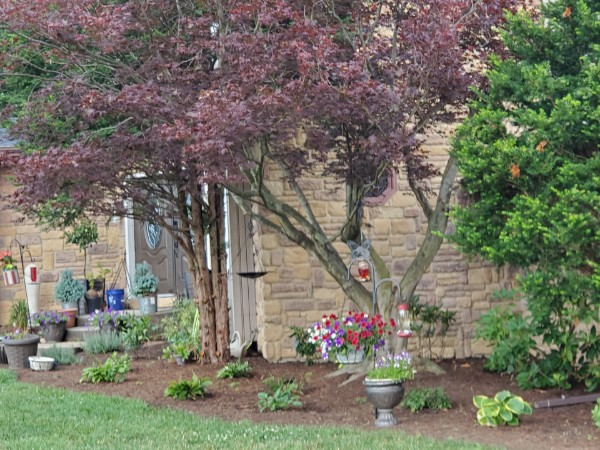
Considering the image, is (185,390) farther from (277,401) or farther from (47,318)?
(47,318)

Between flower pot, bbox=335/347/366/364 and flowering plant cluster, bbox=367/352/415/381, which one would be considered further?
flower pot, bbox=335/347/366/364

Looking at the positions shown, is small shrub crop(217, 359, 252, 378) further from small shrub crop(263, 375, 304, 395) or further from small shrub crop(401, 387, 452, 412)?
small shrub crop(401, 387, 452, 412)

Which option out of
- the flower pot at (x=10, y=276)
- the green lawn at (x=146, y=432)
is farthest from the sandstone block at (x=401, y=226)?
the flower pot at (x=10, y=276)

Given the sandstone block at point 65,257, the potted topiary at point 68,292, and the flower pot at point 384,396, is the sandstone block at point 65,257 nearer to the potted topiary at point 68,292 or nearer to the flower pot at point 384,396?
the potted topiary at point 68,292

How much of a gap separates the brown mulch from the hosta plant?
8cm

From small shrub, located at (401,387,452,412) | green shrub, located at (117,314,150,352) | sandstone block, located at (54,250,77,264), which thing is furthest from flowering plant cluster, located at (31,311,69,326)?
small shrub, located at (401,387,452,412)

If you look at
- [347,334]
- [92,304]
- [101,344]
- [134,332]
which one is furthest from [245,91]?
[92,304]

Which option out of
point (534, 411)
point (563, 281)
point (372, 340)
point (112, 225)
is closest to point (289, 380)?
point (372, 340)

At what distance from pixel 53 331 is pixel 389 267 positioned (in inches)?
214

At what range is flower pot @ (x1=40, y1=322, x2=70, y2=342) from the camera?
12711 mm

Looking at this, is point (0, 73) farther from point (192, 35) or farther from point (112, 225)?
point (112, 225)

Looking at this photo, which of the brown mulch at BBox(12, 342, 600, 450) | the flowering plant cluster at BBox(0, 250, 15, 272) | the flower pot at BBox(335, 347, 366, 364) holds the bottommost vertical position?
the brown mulch at BBox(12, 342, 600, 450)

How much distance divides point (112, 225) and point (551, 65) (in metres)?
10.2

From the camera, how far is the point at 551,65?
7.36 metres
